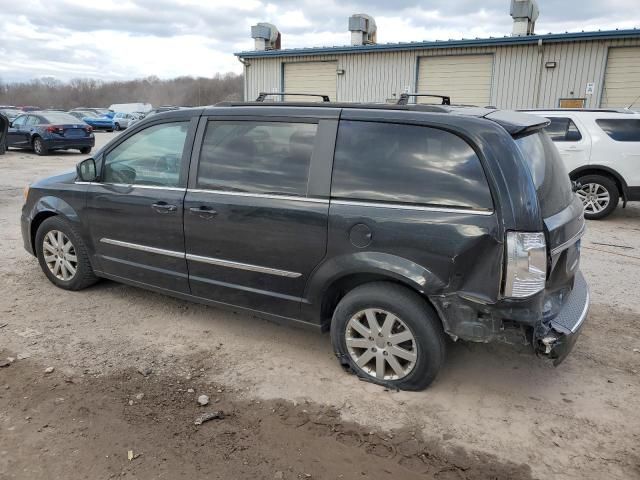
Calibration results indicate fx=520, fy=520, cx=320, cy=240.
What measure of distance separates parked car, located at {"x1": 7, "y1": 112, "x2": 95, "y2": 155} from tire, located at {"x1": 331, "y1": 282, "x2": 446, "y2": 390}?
17.2 meters

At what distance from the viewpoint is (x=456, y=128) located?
3.01 metres

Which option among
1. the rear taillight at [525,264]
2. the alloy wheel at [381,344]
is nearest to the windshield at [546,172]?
the rear taillight at [525,264]

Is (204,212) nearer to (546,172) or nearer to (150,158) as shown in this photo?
(150,158)

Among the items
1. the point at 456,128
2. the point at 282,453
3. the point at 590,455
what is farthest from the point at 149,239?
the point at 590,455

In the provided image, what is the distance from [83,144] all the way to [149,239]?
1584 centimetres

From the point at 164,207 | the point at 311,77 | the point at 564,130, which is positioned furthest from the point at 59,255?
the point at 311,77

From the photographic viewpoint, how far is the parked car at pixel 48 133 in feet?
57.4

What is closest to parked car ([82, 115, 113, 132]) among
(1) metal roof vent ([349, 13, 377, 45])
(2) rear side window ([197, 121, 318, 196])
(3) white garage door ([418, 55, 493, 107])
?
(1) metal roof vent ([349, 13, 377, 45])

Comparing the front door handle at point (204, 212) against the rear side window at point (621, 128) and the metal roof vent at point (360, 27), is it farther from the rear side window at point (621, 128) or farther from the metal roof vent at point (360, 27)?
the metal roof vent at point (360, 27)

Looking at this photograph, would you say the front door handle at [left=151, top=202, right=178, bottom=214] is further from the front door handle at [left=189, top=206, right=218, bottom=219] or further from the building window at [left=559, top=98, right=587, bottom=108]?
the building window at [left=559, top=98, right=587, bottom=108]

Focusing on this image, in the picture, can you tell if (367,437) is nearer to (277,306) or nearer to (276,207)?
(277,306)

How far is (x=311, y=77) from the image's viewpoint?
21906 mm

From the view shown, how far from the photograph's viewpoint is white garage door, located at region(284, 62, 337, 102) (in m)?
21.5

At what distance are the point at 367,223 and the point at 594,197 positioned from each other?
6.86 metres
